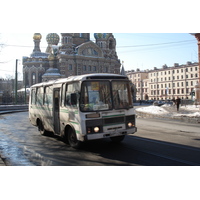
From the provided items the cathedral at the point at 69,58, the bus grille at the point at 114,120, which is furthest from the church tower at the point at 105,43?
the bus grille at the point at 114,120

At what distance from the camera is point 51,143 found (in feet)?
32.0

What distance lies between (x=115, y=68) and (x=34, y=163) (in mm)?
87299

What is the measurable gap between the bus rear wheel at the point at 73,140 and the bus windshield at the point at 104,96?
4.22 ft

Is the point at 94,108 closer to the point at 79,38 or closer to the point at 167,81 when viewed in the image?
the point at 79,38

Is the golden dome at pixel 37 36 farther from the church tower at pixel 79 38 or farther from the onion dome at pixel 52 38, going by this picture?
the church tower at pixel 79 38

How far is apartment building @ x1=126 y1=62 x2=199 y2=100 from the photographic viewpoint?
8675 centimetres

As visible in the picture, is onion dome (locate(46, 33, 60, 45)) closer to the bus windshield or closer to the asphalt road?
the asphalt road

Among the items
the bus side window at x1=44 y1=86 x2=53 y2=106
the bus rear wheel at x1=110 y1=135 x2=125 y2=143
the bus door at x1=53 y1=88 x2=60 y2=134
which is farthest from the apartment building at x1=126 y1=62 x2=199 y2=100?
the bus door at x1=53 y1=88 x2=60 y2=134

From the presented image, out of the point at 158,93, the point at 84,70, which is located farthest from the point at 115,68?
the point at 158,93

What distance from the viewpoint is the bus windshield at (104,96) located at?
7859 mm

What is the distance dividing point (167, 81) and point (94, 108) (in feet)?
305

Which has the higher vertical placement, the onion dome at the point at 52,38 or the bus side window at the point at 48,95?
the onion dome at the point at 52,38

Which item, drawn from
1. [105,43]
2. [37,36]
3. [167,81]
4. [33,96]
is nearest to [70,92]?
[33,96]

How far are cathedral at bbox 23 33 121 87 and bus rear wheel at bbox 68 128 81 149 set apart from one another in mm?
67012
